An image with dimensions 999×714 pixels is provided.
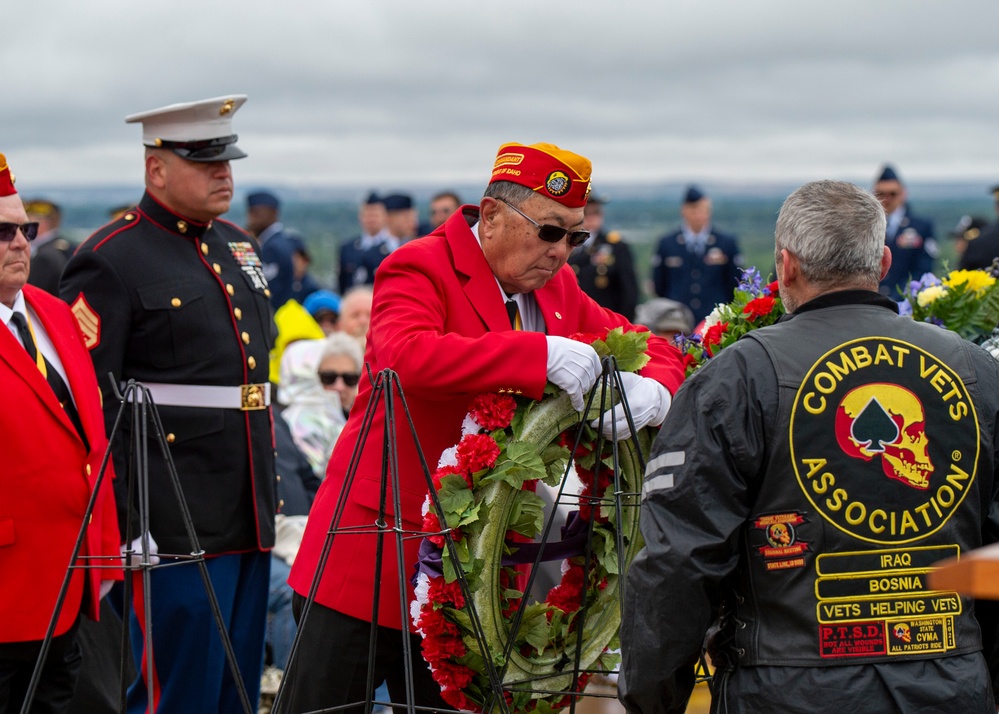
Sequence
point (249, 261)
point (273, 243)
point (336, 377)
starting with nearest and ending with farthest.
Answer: point (249, 261) < point (336, 377) < point (273, 243)

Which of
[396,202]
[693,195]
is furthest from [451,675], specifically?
[693,195]

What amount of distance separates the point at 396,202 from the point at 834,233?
39.2 feet

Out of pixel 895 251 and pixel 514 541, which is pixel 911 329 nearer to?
pixel 514 541

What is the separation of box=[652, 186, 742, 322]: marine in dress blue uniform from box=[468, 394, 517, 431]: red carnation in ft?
35.1

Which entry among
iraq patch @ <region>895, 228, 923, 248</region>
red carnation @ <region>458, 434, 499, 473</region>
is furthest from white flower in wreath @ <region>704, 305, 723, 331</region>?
iraq patch @ <region>895, 228, 923, 248</region>

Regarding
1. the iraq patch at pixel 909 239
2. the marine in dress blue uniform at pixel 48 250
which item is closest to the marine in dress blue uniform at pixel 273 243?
the marine in dress blue uniform at pixel 48 250

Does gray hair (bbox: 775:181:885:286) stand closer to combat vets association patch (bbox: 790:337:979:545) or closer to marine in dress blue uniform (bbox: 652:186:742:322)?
combat vets association patch (bbox: 790:337:979:545)

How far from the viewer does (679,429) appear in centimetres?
Answer: 268

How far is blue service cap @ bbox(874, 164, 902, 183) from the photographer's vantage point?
13.9 m

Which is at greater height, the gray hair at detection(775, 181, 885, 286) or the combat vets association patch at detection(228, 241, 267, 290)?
the gray hair at detection(775, 181, 885, 286)

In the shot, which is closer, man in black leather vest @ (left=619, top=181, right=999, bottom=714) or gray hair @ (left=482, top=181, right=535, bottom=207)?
man in black leather vest @ (left=619, top=181, right=999, bottom=714)

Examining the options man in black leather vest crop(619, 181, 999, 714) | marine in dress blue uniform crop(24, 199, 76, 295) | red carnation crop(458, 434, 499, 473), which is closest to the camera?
man in black leather vest crop(619, 181, 999, 714)

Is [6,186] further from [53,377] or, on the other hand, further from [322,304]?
[322,304]

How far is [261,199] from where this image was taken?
1398cm
